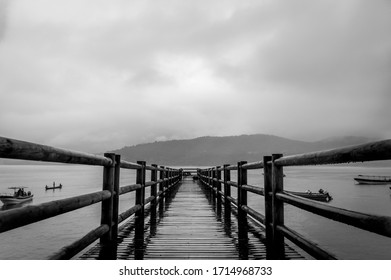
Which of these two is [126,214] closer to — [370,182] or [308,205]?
[308,205]

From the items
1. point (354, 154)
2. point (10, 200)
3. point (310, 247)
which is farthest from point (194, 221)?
point (10, 200)

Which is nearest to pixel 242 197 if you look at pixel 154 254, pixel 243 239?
pixel 243 239

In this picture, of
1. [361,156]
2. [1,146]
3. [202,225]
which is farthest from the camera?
A: [202,225]

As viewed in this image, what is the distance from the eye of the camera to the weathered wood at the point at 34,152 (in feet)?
4.98

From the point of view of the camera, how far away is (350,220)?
183 cm

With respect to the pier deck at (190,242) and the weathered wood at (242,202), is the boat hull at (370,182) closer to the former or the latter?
the weathered wood at (242,202)

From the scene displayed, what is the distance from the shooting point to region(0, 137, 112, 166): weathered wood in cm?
152

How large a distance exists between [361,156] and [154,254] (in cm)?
276

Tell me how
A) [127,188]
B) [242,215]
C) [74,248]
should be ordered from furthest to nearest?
[242,215] < [127,188] < [74,248]

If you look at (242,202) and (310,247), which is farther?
(242,202)

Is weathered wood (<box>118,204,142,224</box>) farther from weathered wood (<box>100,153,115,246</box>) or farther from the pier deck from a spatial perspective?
weathered wood (<box>100,153,115,246</box>)

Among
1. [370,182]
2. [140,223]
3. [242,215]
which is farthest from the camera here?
[370,182]

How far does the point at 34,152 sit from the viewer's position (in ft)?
5.82
